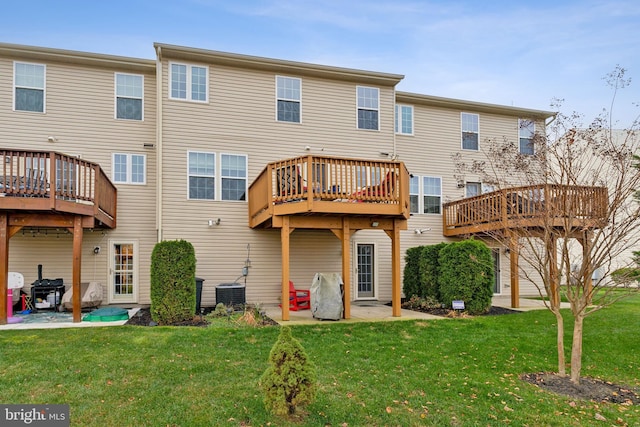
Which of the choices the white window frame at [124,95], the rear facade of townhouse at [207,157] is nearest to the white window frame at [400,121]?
the rear facade of townhouse at [207,157]

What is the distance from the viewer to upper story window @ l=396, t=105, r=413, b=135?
1412 cm

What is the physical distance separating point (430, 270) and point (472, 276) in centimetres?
145

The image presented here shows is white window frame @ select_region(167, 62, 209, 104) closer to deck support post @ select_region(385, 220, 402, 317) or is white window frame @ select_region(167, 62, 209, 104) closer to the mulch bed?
deck support post @ select_region(385, 220, 402, 317)

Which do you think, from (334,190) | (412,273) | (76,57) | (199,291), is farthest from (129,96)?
(412,273)

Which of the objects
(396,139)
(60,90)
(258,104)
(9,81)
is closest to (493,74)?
(396,139)

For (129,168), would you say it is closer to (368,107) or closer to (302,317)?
(302,317)

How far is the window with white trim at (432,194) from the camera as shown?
14.2 metres

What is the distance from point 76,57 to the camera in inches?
437

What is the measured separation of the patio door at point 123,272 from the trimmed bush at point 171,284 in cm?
307

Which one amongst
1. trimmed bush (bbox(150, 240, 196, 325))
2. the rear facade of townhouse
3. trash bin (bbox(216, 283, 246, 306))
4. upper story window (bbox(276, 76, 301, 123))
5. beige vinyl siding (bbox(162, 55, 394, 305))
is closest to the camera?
trimmed bush (bbox(150, 240, 196, 325))

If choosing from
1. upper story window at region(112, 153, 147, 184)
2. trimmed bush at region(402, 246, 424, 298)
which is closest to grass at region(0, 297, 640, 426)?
trimmed bush at region(402, 246, 424, 298)

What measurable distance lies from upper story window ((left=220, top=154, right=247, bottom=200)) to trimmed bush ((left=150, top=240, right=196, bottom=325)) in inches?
127

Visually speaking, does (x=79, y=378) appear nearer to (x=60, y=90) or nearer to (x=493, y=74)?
(x=60, y=90)

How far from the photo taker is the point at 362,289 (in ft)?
42.7
